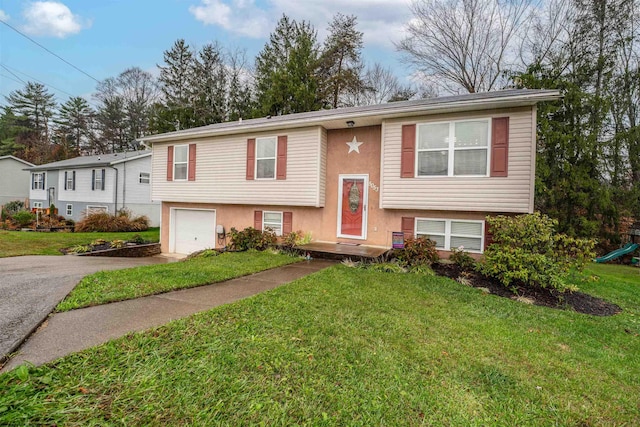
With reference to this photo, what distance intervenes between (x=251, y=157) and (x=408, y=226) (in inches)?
219

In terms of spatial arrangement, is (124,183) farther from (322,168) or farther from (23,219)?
(322,168)

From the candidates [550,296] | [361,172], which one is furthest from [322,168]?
[550,296]

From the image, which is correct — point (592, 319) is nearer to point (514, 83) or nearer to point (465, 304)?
point (465, 304)

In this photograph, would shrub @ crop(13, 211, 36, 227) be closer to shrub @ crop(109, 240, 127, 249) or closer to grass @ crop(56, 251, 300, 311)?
shrub @ crop(109, 240, 127, 249)

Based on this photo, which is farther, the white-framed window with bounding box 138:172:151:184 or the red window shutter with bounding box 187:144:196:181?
the white-framed window with bounding box 138:172:151:184

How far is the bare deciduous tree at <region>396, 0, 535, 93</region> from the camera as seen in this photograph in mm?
16047

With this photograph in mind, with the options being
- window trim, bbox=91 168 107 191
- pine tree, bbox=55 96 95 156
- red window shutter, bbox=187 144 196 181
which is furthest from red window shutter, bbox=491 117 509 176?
pine tree, bbox=55 96 95 156

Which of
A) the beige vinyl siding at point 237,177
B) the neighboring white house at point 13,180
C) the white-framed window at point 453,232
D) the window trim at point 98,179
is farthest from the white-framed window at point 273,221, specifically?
the neighboring white house at point 13,180

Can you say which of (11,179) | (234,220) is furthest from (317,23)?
(11,179)

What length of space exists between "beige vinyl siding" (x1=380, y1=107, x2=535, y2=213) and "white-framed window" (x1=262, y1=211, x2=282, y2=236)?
143 inches

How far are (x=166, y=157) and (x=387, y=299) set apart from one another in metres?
10.7

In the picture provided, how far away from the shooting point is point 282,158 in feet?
31.3

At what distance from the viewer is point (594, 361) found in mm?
3146

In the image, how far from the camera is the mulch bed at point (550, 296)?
16.8ft
